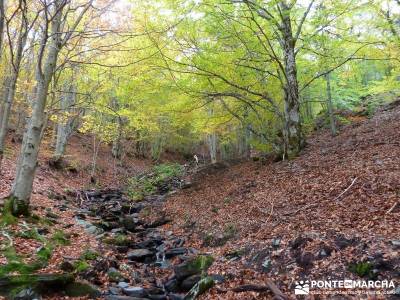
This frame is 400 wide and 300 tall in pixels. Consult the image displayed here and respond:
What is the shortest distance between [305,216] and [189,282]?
278 centimetres

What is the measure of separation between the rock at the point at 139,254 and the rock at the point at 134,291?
6.42 feet

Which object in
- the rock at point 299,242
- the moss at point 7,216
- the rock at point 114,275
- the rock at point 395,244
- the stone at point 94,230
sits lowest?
the rock at point 114,275

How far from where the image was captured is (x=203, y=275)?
236 inches

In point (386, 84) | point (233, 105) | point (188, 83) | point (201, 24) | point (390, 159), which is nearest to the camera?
point (390, 159)

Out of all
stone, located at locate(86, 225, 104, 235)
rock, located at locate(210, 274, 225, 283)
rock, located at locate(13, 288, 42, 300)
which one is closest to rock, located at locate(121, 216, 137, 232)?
stone, located at locate(86, 225, 104, 235)

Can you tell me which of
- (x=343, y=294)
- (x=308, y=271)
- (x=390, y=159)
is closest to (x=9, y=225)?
(x=308, y=271)

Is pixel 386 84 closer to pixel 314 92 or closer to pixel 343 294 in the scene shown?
pixel 314 92

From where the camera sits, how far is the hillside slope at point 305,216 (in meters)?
5.03

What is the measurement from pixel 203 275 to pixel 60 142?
48.6ft

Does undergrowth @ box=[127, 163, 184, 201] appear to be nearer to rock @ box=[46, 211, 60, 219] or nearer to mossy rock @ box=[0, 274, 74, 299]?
rock @ box=[46, 211, 60, 219]

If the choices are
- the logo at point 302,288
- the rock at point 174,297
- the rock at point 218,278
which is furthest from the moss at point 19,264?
the logo at point 302,288

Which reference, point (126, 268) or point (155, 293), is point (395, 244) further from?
point (126, 268)

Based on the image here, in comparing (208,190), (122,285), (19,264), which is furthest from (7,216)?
(208,190)

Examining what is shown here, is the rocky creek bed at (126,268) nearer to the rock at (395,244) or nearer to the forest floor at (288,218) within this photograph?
the forest floor at (288,218)
